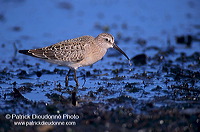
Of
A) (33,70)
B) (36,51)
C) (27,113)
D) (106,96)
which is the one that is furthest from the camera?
(33,70)

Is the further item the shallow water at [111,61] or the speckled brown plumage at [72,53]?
the speckled brown plumage at [72,53]

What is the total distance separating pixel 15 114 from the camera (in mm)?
7941

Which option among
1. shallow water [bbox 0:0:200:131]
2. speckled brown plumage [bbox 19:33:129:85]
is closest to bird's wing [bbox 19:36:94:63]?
speckled brown plumage [bbox 19:33:129:85]

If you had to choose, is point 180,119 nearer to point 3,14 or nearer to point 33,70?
point 33,70

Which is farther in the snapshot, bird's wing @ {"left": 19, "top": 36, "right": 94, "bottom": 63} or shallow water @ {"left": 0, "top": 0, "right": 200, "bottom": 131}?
bird's wing @ {"left": 19, "top": 36, "right": 94, "bottom": 63}

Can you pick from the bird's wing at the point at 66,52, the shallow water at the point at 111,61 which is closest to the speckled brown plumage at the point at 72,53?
the bird's wing at the point at 66,52

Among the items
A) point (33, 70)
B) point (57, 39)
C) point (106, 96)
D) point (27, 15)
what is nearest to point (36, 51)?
point (33, 70)

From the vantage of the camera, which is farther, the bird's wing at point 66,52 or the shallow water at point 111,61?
the bird's wing at point 66,52

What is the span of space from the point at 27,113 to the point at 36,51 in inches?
125

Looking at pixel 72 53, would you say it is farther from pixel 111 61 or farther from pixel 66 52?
pixel 111 61

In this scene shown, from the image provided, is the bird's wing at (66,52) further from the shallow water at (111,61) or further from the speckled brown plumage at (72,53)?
the shallow water at (111,61)

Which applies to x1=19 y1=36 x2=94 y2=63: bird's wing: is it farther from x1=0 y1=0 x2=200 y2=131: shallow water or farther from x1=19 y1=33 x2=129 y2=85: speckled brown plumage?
x1=0 y1=0 x2=200 y2=131: shallow water

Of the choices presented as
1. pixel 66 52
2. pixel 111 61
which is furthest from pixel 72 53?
pixel 111 61

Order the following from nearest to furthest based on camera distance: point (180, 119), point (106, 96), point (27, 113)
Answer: point (180, 119)
point (27, 113)
point (106, 96)
